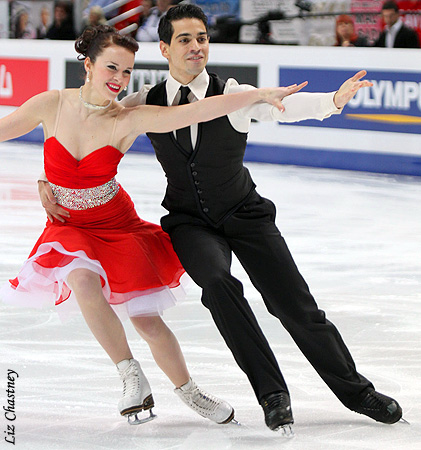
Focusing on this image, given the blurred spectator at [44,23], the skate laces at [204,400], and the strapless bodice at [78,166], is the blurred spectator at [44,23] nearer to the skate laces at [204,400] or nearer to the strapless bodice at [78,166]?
the strapless bodice at [78,166]

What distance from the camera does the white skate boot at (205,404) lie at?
8.77 feet

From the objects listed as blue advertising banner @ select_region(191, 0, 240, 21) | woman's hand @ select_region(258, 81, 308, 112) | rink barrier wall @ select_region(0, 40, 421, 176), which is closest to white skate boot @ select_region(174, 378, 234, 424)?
woman's hand @ select_region(258, 81, 308, 112)

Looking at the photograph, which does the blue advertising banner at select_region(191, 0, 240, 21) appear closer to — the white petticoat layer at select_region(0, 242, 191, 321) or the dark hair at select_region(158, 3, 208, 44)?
the dark hair at select_region(158, 3, 208, 44)

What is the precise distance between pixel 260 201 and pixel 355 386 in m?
0.68

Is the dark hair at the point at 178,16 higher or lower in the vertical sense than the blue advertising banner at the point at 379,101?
higher

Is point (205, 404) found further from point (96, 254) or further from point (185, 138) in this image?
point (185, 138)

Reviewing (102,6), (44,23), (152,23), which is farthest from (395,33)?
(44,23)

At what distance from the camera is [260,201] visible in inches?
112

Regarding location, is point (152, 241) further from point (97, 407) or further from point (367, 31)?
point (367, 31)

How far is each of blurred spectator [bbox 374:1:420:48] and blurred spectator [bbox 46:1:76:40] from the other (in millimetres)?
3990

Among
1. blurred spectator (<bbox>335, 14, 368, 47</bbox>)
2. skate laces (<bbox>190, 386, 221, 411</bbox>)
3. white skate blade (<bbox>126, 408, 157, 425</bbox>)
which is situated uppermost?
blurred spectator (<bbox>335, 14, 368, 47</bbox>)

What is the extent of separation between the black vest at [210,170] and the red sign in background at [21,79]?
747 centimetres

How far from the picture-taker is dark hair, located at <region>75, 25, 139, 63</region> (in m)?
2.70

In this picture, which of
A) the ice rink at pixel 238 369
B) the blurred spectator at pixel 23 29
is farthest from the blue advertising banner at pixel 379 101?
the blurred spectator at pixel 23 29
